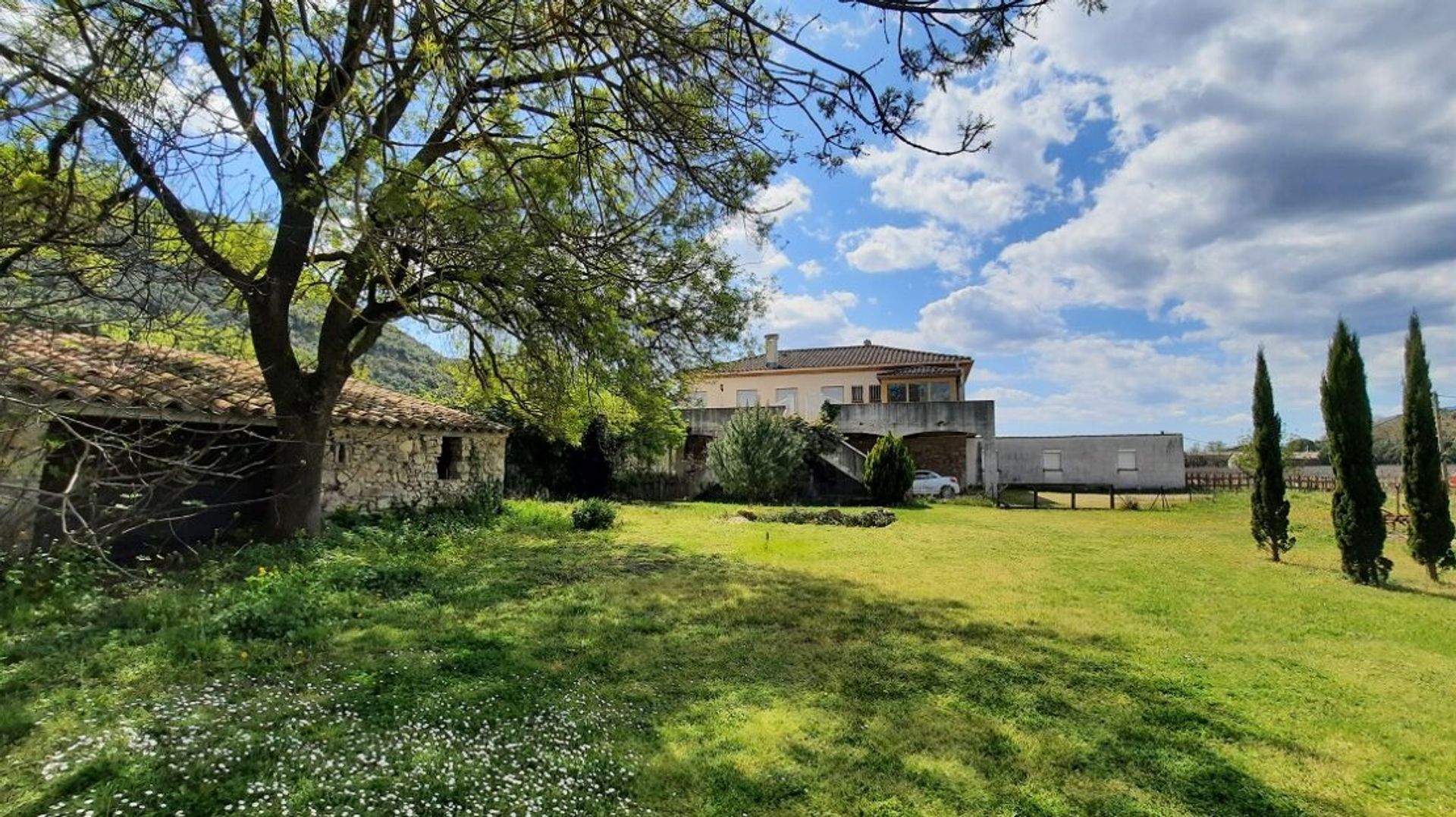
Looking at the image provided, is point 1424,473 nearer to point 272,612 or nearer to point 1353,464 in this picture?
point 1353,464

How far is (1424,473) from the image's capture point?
917cm

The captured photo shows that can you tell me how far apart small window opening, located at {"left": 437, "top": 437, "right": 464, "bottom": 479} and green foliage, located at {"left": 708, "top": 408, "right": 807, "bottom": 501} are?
8.36 meters

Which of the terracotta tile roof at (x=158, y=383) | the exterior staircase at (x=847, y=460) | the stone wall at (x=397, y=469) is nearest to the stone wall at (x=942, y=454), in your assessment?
the exterior staircase at (x=847, y=460)

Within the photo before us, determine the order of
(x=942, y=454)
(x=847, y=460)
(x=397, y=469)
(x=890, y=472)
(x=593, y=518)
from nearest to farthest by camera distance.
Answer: (x=397, y=469)
(x=593, y=518)
(x=890, y=472)
(x=847, y=460)
(x=942, y=454)

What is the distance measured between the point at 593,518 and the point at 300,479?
212 inches

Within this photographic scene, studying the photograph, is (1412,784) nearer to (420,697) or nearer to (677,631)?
(677,631)

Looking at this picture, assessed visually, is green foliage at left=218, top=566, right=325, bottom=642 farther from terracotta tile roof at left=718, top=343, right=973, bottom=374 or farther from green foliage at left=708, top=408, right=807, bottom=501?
terracotta tile roof at left=718, top=343, right=973, bottom=374

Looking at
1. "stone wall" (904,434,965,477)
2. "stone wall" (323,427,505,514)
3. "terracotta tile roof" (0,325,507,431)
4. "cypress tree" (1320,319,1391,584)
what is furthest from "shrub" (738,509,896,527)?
"stone wall" (904,434,965,477)

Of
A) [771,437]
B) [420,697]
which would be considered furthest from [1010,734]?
[771,437]

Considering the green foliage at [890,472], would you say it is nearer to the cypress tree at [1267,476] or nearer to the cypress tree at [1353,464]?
the cypress tree at [1267,476]

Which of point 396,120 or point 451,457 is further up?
point 396,120

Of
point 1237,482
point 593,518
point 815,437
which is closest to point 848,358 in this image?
point 815,437

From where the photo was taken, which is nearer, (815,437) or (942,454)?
(815,437)

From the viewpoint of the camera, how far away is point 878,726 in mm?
4059
